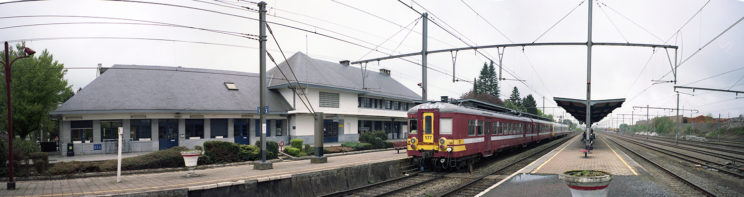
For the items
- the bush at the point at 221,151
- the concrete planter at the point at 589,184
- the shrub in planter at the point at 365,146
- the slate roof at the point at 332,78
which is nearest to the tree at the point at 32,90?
the slate roof at the point at 332,78

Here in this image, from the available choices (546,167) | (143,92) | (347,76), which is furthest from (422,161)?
(347,76)

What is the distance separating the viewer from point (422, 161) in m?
16.6

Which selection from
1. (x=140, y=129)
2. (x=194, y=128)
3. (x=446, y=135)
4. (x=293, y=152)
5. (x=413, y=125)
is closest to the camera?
(x=446, y=135)

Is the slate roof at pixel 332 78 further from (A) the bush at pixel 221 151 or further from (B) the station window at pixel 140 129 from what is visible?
(A) the bush at pixel 221 151

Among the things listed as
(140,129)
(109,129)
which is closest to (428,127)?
(140,129)

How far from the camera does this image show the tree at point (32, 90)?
2536 centimetres

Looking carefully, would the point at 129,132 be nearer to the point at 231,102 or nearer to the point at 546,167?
the point at 231,102

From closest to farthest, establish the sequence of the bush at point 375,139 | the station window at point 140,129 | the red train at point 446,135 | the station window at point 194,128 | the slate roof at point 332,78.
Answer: the red train at point 446,135
the station window at point 140,129
the station window at point 194,128
the bush at point 375,139
the slate roof at point 332,78

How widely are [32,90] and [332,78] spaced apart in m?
21.5

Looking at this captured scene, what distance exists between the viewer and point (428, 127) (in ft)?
52.3

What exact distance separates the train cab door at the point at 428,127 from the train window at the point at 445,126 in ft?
1.16

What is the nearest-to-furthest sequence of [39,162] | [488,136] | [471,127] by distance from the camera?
[39,162], [471,127], [488,136]

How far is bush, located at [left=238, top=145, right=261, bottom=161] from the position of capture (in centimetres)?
1827

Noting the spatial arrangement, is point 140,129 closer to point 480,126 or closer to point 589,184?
point 480,126
